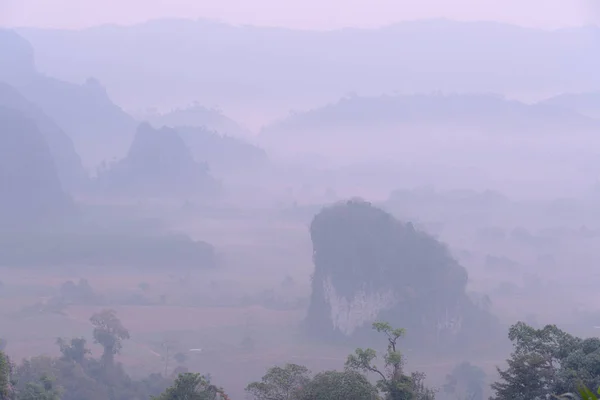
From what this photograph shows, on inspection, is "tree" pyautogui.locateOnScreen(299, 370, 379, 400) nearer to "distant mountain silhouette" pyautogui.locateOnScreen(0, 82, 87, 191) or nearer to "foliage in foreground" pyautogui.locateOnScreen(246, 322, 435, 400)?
"foliage in foreground" pyautogui.locateOnScreen(246, 322, 435, 400)

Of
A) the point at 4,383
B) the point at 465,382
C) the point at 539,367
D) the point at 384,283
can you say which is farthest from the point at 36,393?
the point at 384,283

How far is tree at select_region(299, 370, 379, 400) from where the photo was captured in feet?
49.6

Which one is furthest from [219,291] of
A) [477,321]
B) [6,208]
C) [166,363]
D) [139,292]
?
[6,208]

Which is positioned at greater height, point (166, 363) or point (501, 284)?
point (501, 284)

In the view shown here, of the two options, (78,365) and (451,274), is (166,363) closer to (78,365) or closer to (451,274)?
(78,365)

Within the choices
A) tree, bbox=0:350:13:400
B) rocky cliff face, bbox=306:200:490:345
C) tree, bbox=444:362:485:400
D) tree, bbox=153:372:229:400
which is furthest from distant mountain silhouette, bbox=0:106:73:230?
tree, bbox=153:372:229:400

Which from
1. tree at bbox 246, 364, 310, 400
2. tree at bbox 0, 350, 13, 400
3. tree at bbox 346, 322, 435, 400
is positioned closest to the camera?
tree at bbox 0, 350, 13, 400

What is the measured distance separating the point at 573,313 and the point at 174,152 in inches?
2102

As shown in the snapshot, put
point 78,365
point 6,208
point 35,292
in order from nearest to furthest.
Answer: point 78,365, point 35,292, point 6,208

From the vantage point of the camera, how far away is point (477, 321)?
157ft

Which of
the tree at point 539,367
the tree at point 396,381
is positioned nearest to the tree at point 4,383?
the tree at point 396,381

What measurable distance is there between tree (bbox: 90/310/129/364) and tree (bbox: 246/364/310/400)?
2164 cm

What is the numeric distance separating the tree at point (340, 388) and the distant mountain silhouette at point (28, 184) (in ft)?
206

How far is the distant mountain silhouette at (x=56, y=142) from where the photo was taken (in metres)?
89.4
